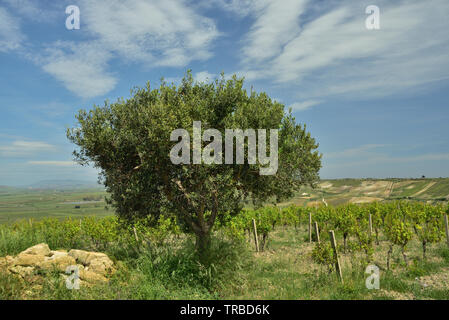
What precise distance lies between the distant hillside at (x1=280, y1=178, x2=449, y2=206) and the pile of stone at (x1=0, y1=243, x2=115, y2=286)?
58577 millimetres

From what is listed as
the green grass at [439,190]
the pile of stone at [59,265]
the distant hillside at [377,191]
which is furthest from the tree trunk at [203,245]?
the green grass at [439,190]

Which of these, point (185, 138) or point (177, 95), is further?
point (177, 95)

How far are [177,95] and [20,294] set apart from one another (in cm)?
916

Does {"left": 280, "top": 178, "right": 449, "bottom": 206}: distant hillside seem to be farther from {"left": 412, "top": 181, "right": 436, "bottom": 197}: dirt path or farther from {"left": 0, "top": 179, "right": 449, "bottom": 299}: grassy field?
{"left": 0, "top": 179, "right": 449, "bottom": 299}: grassy field

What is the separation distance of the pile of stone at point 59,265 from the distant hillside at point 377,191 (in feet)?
192

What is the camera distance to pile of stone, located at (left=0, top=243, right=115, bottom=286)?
10.3 meters

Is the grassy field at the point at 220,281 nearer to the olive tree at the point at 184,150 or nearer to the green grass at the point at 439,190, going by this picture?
the olive tree at the point at 184,150

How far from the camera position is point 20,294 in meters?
Result: 9.33

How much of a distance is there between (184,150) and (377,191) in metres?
96.0

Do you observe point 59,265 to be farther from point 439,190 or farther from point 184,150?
point 439,190

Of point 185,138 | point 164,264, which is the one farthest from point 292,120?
point 164,264

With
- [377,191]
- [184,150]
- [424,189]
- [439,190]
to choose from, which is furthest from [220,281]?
[377,191]

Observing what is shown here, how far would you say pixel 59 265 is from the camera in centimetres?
1059
